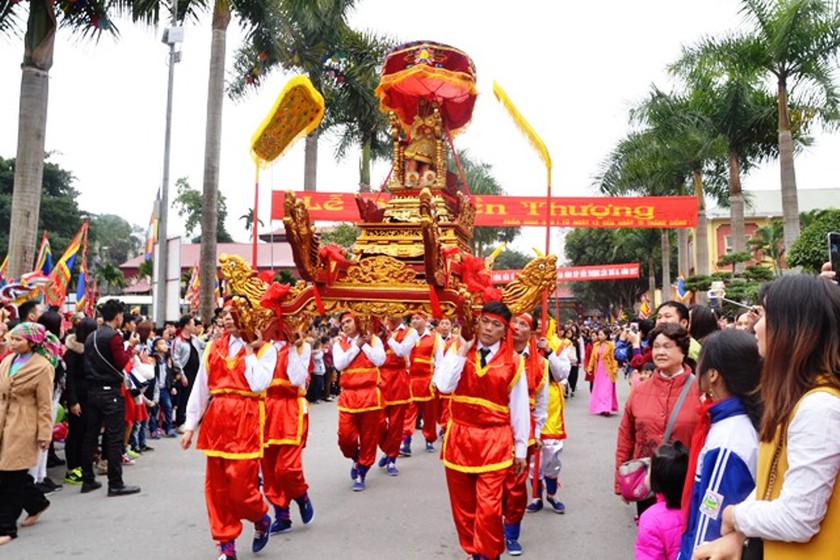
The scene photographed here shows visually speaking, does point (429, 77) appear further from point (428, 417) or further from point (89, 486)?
point (89, 486)

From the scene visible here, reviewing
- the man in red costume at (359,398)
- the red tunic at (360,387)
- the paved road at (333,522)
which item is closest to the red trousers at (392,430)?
the paved road at (333,522)

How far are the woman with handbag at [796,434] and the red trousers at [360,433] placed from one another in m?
5.06

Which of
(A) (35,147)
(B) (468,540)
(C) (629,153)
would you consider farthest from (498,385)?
(C) (629,153)

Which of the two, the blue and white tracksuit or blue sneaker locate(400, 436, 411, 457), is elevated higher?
the blue and white tracksuit

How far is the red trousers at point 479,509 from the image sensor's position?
12.4 ft

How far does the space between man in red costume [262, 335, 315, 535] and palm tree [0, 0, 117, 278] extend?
6.70 meters

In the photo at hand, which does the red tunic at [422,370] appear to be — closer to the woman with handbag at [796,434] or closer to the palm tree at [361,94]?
the woman with handbag at [796,434]

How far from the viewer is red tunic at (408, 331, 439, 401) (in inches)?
334

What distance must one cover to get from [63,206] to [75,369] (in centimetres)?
3102

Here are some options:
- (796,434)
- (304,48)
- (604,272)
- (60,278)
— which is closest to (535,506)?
(796,434)

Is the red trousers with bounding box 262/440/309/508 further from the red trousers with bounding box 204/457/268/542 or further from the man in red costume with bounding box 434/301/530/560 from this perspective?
the man in red costume with bounding box 434/301/530/560

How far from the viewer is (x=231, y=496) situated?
14.2ft

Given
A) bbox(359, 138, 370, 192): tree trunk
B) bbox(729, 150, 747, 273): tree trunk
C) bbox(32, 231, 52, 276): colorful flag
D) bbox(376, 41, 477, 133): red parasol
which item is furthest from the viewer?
bbox(359, 138, 370, 192): tree trunk

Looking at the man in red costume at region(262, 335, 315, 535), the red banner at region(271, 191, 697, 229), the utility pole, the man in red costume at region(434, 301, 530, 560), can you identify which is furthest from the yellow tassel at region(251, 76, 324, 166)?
the red banner at region(271, 191, 697, 229)
